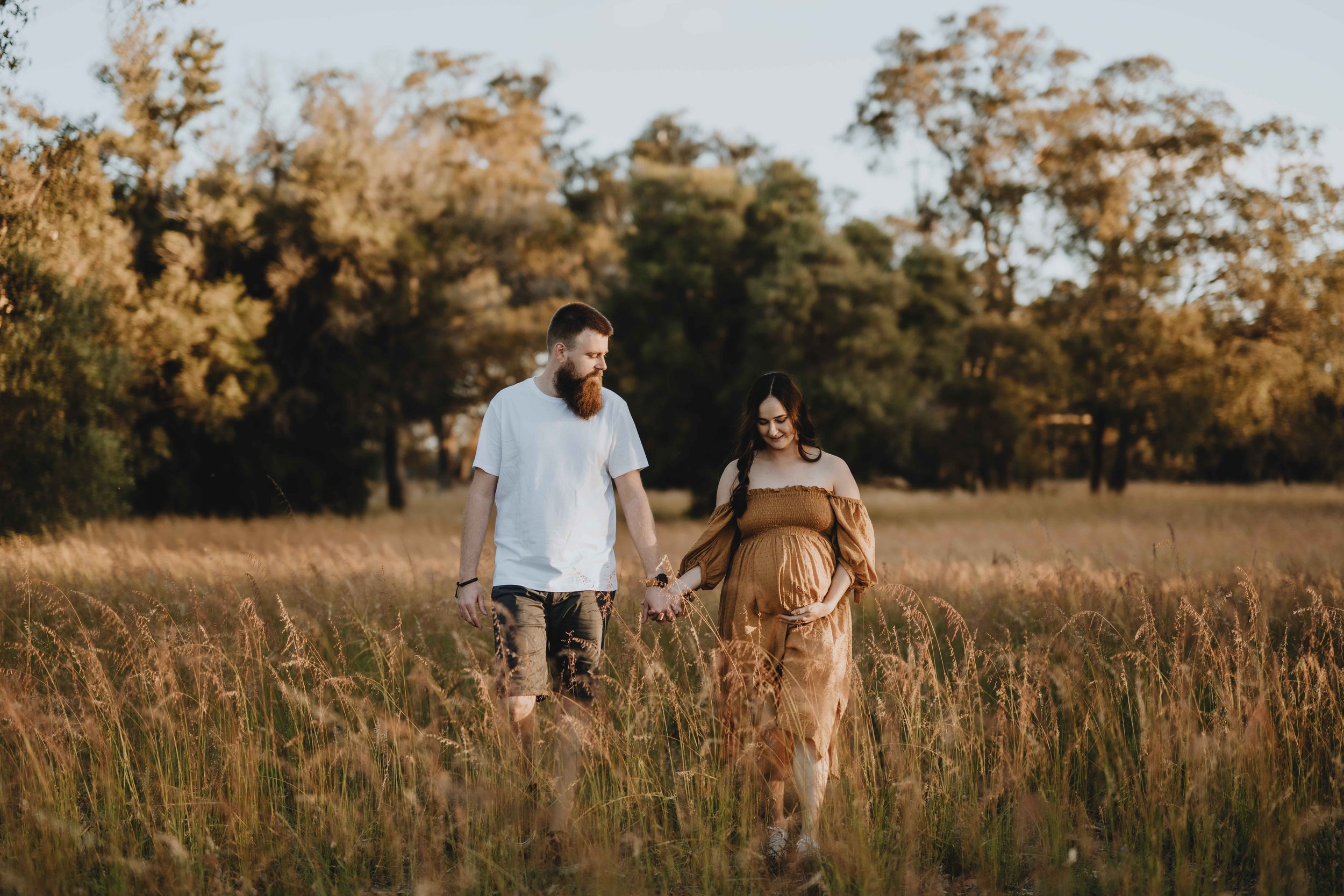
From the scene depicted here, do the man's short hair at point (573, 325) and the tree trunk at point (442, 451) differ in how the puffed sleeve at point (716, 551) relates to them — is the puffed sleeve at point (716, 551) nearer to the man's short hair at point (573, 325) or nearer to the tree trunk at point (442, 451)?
the man's short hair at point (573, 325)

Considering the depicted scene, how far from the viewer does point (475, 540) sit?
420 cm

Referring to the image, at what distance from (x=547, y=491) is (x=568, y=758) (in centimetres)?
108

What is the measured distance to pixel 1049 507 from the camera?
2402 centimetres

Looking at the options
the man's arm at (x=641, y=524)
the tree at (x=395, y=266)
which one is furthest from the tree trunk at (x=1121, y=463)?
the man's arm at (x=641, y=524)

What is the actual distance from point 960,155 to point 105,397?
970 inches

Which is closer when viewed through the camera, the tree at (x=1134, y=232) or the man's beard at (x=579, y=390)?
the man's beard at (x=579, y=390)

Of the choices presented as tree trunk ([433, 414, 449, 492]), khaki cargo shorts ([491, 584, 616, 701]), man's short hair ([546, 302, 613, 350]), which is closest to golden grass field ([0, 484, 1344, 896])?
khaki cargo shorts ([491, 584, 616, 701])

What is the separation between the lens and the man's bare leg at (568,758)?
3.86m

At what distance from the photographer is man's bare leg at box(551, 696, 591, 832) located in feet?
12.6

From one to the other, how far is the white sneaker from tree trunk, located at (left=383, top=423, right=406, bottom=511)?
2442cm

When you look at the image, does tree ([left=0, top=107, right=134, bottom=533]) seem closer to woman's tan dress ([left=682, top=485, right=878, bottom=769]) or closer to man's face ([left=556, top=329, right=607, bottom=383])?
man's face ([left=556, top=329, right=607, bottom=383])

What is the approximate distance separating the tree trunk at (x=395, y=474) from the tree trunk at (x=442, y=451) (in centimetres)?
358

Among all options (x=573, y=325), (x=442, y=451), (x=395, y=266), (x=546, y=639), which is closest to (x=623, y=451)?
(x=573, y=325)

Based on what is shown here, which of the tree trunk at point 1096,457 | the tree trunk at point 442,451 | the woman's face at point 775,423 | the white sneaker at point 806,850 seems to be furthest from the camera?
the tree trunk at point 442,451
